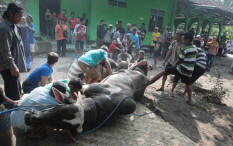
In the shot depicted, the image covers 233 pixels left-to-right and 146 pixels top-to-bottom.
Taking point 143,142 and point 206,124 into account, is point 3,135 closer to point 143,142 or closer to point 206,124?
point 143,142

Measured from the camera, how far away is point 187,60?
460cm

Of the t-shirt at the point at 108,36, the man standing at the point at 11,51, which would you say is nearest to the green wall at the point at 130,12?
the t-shirt at the point at 108,36

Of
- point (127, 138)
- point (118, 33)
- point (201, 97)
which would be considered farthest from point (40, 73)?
point (118, 33)

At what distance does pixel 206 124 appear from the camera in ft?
13.5

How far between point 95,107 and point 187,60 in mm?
A: 3001

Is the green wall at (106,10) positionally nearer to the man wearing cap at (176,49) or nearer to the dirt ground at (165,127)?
the dirt ground at (165,127)

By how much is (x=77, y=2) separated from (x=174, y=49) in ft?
23.8

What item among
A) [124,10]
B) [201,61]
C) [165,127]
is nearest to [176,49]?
[201,61]

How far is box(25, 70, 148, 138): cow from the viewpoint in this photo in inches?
87.2

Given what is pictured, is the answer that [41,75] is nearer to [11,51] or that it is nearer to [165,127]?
[11,51]

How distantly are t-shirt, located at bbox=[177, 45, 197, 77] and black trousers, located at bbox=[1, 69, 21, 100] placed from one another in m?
3.84

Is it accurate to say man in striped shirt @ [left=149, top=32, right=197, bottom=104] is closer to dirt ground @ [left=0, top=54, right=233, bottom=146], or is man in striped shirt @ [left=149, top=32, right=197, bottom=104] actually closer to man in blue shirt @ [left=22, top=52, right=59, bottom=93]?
dirt ground @ [left=0, top=54, right=233, bottom=146]

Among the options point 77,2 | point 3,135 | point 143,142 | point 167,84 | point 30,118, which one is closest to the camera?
point 3,135

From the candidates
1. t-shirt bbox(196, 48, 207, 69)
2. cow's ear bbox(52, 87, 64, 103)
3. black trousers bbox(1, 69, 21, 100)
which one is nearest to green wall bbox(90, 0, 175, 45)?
t-shirt bbox(196, 48, 207, 69)
